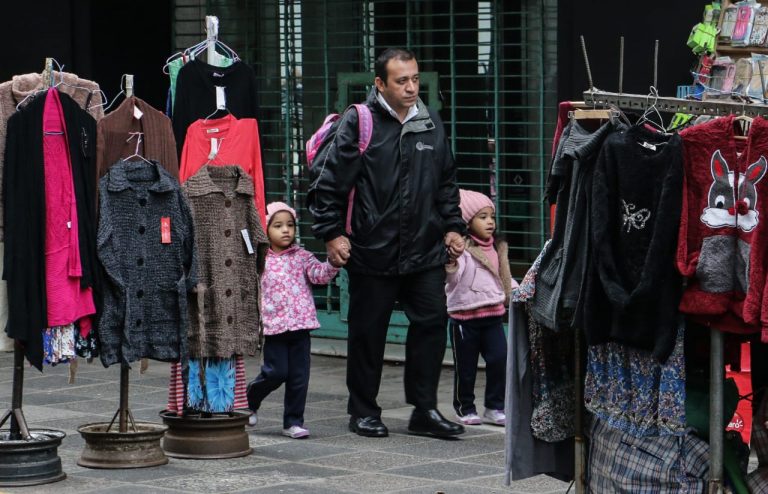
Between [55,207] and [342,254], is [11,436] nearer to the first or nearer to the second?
[55,207]

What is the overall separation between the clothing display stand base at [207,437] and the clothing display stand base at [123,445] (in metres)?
0.24

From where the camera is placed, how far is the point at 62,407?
10.1 m

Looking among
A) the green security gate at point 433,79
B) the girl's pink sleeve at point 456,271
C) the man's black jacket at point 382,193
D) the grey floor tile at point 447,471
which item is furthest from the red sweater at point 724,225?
the green security gate at point 433,79

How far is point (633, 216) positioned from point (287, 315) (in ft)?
11.8

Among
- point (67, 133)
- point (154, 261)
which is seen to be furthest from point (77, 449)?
point (67, 133)

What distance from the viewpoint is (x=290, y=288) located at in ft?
29.8

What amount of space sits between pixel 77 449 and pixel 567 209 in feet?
12.3

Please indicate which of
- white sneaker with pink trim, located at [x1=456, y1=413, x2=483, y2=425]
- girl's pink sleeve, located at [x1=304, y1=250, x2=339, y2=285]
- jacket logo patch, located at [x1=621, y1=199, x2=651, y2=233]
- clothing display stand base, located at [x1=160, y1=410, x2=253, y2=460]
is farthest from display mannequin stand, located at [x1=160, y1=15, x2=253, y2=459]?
jacket logo patch, located at [x1=621, y1=199, x2=651, y2=233]

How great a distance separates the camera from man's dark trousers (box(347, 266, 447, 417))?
898cm

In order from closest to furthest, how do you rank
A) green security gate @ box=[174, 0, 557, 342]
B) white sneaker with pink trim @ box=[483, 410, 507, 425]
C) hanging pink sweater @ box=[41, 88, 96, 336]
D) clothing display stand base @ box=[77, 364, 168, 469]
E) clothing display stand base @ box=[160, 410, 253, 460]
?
hanging pink sweater @ box=[41, 88, 96, 336], clothing display stand base @ box=[77, 364, 168, 469], clothing display stand base @ box=[160, 410, 253, 460], white sneaker with pink trim @ box=[483, 410, 507, 425], green security gate @ box=[174, 0, 557, 342]

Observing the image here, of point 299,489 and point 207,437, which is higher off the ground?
point 207,437

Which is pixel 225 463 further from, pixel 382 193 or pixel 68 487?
pixel 382 193

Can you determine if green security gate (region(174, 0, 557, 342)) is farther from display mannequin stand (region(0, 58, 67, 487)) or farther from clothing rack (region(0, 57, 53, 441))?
display mannequin stand (region(0, 58, 67, 487))

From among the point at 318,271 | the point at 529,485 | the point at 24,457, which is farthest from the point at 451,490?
the point at 24,457
